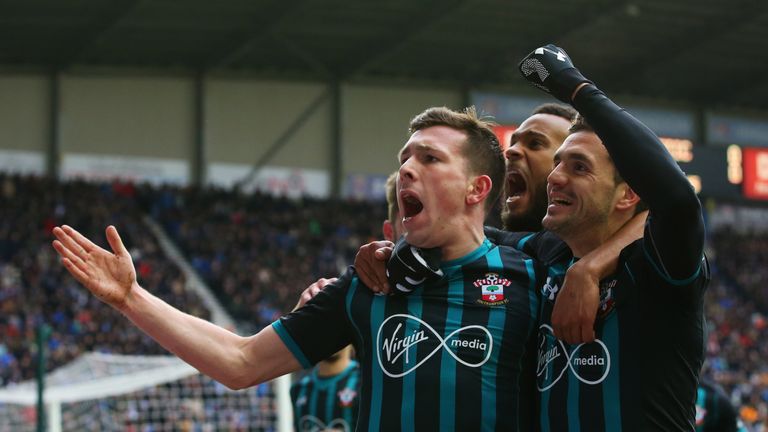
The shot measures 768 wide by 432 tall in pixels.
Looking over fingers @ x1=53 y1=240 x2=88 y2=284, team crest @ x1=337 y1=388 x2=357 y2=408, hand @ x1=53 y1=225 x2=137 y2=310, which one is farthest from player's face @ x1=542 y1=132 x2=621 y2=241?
team crest @ x1=337 y1=388 x2=357 y2=408

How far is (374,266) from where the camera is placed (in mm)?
3562

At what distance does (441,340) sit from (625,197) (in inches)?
29.1

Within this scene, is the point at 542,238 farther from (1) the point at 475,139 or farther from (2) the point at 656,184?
(2) the point at 656,184

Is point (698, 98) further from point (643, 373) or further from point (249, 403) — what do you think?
point (643, 373)

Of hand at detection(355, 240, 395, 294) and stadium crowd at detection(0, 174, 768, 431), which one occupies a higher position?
stadium crowd at detection(0, 174, 768, 431)

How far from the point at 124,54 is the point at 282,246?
641cm

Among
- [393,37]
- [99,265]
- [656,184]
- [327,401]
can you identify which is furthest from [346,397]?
[393,37]

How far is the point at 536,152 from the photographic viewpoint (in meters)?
4.07

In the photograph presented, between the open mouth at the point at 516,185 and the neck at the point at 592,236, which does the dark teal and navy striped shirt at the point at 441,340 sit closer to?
the neck at the point at 592,236

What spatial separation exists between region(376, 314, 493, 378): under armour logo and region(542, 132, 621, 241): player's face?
0.42 metres

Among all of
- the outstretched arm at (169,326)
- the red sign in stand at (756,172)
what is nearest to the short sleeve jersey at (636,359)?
the outstretched arm at (169,326)

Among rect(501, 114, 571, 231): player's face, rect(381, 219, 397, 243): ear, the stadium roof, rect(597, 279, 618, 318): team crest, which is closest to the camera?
rect(597, 279, 618, 318): team crest

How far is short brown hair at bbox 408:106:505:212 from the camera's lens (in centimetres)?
367

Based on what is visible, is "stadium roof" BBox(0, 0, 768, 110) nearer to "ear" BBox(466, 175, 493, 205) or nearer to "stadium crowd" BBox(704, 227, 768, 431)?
"stadium crowd" BBox(704, 227, 768, 431)
